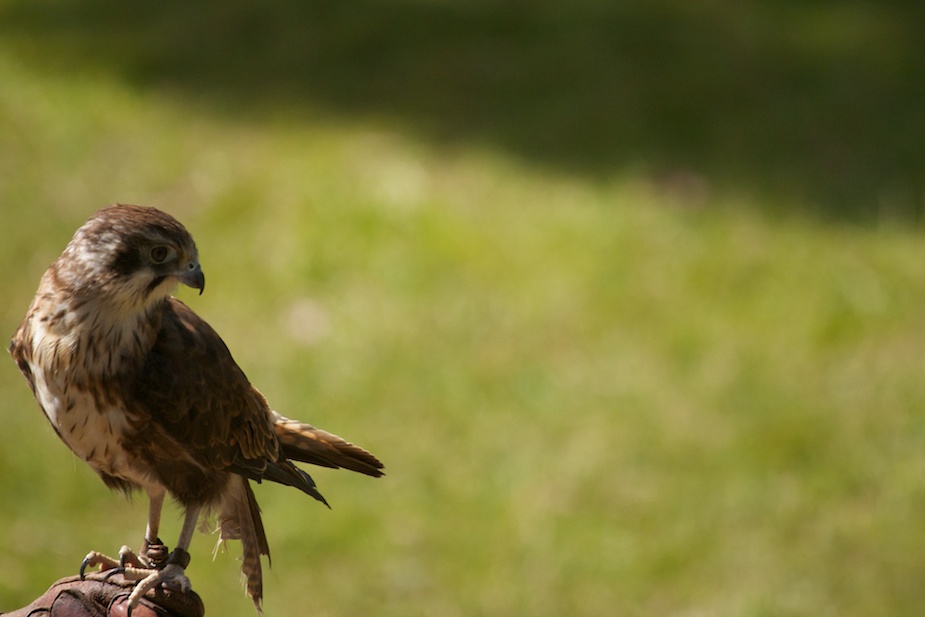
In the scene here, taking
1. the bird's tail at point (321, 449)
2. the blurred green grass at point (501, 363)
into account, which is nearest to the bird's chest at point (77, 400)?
the bird's tail at point (321, 449)

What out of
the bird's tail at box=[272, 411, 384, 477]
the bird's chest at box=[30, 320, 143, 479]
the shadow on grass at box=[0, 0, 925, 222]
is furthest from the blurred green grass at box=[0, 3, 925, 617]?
the bird's chest at box=[30, 320, 143, 479]

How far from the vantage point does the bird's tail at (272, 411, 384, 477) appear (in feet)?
8.36

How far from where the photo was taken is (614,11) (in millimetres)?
7969

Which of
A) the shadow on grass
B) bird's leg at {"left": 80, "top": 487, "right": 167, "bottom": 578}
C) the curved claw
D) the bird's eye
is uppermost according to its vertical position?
the shadow on grass

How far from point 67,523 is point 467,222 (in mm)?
2531

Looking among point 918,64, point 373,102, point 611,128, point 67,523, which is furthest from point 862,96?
point 67,523

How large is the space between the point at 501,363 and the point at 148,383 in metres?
3.25

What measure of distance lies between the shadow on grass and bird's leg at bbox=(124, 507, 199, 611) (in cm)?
448

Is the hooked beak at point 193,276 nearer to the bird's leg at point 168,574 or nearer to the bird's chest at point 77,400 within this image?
the bird's chest at point 77,400

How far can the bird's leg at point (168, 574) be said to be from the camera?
2408 mm

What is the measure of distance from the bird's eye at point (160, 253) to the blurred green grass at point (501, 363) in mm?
2428

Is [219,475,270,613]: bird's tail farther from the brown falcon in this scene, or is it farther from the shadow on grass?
the shadow on grass

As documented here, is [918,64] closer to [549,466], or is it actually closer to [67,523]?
[549,466]

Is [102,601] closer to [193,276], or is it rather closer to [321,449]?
[321,449]
